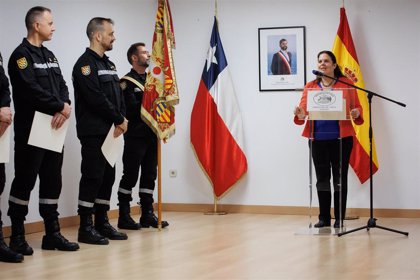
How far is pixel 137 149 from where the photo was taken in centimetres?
638

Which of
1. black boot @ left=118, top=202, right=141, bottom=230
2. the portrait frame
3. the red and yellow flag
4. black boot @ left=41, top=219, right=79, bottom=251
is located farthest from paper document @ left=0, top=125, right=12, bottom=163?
the portrait frame

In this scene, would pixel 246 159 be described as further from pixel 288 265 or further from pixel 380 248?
pixel 288 265

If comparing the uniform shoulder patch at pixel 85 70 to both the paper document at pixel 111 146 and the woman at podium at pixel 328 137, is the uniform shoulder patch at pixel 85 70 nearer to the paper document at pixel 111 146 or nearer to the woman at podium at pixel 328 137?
the paper document at pixel 111 146

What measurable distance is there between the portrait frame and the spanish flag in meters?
0.41

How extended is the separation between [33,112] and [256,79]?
10.9 ft

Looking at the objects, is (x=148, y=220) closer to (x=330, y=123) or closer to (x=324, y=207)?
(x=324, y=207)

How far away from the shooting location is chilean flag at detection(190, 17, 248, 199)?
7.81 m

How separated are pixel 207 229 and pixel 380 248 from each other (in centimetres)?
177

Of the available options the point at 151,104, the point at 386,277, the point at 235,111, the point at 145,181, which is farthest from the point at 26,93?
the point at 235,111

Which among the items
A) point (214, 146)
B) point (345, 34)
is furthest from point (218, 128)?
point (345, 34)

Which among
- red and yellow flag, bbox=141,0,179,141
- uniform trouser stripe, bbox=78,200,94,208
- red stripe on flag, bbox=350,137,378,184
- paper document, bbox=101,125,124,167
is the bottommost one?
uniform trouser stripe, bbox=78,200,94,208

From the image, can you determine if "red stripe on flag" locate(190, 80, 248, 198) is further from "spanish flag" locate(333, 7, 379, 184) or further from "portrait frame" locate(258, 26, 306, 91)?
"spanish flag" locate(333, 7, 379, 184)

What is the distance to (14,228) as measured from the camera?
4988mm

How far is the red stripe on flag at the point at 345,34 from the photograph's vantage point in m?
7.32
